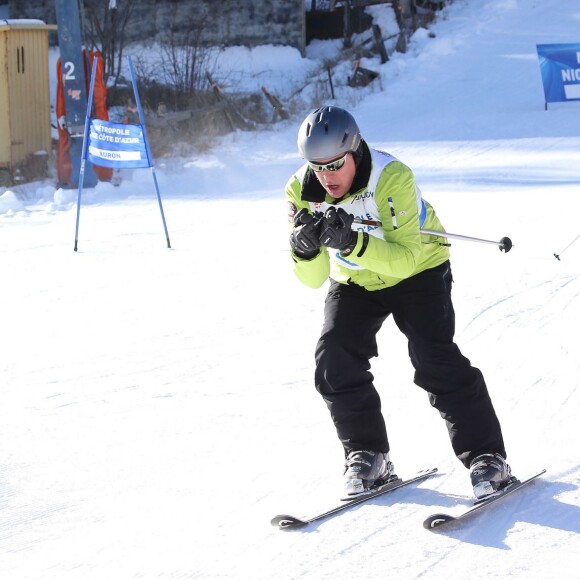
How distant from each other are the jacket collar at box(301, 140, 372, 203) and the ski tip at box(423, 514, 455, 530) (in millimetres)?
1318

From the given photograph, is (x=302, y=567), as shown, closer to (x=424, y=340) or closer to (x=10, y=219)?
(x=424, y=340)

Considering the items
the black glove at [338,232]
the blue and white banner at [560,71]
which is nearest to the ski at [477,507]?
the black glove at [338,232]

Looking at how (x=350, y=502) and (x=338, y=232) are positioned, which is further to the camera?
(x=350, y=502)

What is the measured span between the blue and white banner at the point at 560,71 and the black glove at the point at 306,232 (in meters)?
11.5

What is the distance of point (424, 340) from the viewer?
403cm

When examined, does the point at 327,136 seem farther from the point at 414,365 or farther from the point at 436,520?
the point at 436,520

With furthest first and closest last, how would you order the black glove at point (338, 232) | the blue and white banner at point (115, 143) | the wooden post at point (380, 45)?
the wooden post at point (380, 45) < the blue and white banner at point (115, 143) < the black glove at point (338, 232)

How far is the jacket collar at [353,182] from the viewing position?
3.97m

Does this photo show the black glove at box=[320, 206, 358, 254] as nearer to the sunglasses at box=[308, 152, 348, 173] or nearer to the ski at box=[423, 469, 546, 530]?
the sunglasses at box=[308, 152, 348, 173]

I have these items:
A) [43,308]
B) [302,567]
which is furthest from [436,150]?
[302,567]

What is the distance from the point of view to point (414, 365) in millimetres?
4109

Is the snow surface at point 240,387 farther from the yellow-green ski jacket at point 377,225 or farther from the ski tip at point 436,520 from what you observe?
the yellow-green ski jacket at point 377,225

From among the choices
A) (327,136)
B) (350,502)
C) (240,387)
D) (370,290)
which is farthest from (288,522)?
(240,387)

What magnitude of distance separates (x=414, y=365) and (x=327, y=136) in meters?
1.02
